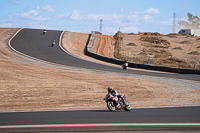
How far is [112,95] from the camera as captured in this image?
41.4 ft

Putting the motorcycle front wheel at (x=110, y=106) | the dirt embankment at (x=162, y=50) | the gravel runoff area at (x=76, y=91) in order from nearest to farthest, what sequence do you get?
1. the motorcycle front wheel at (x=110, y=106)
2. the gravel runoff area at (x=76, y=91)
3. the dirt embankment at (x=162, y=50)

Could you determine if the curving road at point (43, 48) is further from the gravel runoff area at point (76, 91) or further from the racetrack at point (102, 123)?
the racetrack at point (102, 123)

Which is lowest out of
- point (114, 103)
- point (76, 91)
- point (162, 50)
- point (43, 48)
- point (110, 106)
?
point (76, 91)

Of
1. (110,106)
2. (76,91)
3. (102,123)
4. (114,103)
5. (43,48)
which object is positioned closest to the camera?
(102,123)

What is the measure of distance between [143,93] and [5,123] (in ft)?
44.8

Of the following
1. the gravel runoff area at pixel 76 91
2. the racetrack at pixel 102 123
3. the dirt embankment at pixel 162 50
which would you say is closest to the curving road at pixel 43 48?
the gravel runoff area at pixel 76 91

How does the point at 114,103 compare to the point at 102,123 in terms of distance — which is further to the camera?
the point at 114,103

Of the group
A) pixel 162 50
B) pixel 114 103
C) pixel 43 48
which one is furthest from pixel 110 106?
pixel 162 50

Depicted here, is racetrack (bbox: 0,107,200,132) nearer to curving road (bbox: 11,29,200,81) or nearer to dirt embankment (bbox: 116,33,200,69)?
curving road (bbox: 11,29,200,81)

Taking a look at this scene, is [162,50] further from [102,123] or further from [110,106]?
[102,123]

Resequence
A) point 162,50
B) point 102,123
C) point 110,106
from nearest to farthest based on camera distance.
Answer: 1. point 102,123
2. point 110,106
3. point 162,50

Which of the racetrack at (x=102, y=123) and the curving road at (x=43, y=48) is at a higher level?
the curving road at (x=43, y=48)

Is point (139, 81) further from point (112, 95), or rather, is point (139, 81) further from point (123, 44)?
point (123, 44)

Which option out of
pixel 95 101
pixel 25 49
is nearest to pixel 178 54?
Answer: pixel 25 49
